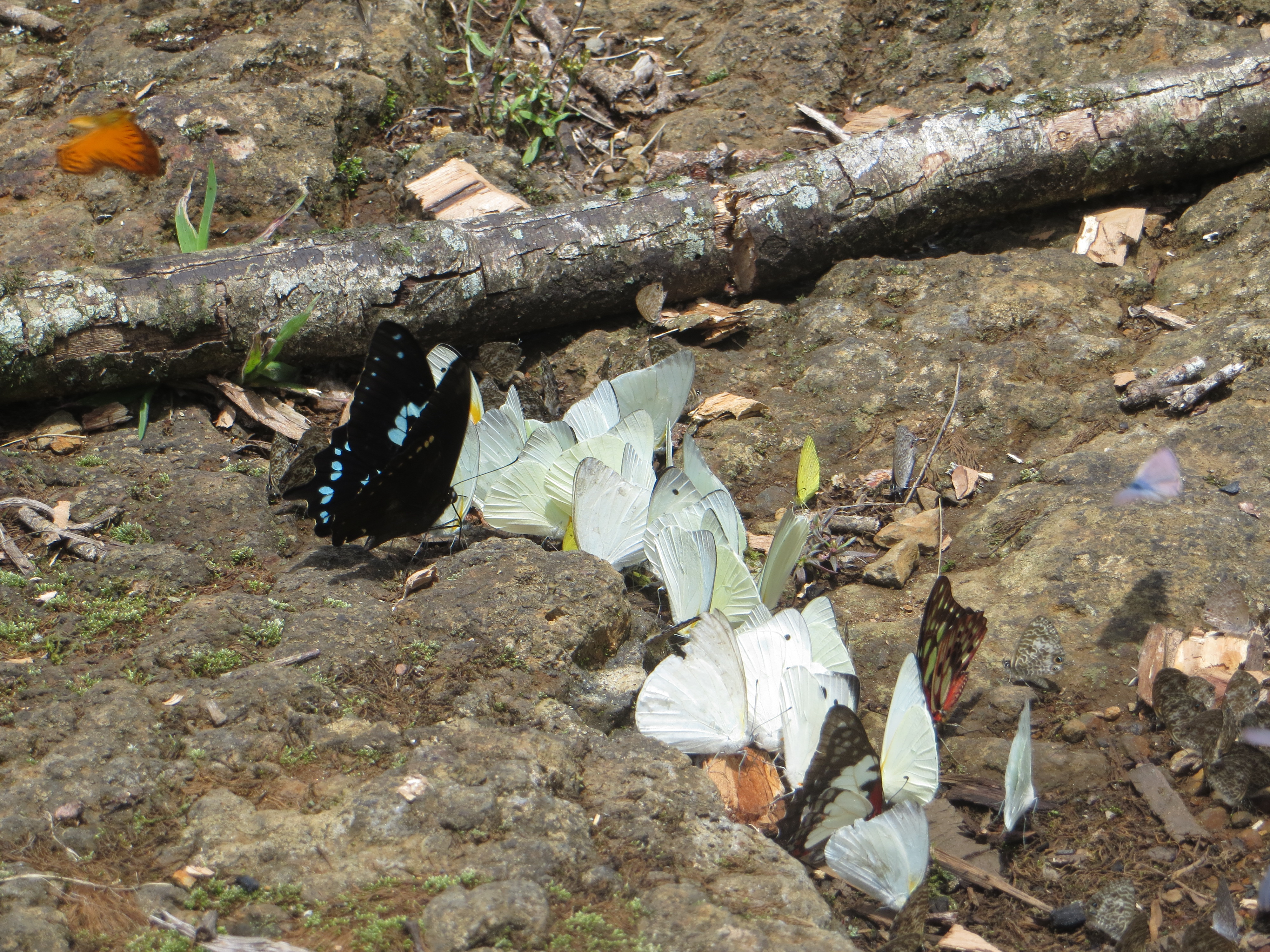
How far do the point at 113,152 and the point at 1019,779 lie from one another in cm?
503

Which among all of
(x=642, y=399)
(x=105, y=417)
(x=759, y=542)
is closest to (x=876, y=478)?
(x=759, y=542)

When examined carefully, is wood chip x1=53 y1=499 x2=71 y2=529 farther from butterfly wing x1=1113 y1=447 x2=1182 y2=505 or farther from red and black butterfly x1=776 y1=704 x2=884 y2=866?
butterfly wing x1=1113 y1=447 x2=1182 y2=505

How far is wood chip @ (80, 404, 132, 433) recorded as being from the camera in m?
3.95

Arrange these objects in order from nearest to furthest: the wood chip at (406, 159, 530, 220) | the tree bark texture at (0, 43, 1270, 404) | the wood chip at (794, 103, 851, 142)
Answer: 1. the tree bark texture at (0, 43, 1270, 404)
2. the wood chip at (406, 159, 530, 220)
3. the wood chip at (794, 103, 851, 142)

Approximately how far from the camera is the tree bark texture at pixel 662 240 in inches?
161

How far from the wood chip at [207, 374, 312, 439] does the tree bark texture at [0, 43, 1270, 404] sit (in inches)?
3.4

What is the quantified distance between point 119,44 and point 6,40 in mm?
753

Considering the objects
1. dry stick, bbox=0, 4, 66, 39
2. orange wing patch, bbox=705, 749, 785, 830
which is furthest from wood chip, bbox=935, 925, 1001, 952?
dry stick, bbox=0, 4, 66, 39

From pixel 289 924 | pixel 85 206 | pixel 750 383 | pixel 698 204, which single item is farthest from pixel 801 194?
pixel 289 924

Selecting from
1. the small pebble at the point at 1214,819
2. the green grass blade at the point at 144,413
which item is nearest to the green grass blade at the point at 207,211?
the green grass blade at the point at 144,413

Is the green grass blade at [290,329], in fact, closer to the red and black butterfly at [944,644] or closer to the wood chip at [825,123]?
the red and black butterfly at [944,644]

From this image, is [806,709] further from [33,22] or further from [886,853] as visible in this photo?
[33,22]

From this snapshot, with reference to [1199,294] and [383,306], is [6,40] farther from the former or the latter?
[1199,294]

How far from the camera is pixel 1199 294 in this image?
14.5 ft
